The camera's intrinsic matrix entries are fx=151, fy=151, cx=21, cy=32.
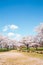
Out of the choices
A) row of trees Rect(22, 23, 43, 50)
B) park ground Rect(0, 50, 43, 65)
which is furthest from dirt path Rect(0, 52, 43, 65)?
row of trees Rect(22, 23, 43, 50)

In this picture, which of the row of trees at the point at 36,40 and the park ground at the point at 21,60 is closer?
the park ground at the point at 21,60

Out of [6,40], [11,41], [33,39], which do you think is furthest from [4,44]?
[33,39]

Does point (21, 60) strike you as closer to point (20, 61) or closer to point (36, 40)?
point (20, 61)

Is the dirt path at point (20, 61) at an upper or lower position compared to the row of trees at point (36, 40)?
lower

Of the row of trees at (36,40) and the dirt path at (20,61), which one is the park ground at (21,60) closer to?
the dirt path at (20,61)

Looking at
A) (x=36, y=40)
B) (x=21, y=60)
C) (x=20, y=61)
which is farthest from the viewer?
(x=36, y=40)

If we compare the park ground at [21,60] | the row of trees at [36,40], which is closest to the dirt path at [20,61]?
the park ground at [21,60]

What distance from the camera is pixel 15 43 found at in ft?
243

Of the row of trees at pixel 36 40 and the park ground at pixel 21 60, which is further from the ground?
the row of trees at pixel 36 40

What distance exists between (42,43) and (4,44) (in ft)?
61.7

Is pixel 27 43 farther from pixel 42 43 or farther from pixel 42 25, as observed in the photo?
pixel 42 25

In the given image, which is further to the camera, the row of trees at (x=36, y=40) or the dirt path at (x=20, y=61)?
the row of trees at (x=36, y=40)

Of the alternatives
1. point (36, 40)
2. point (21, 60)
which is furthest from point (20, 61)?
point (36, 40)

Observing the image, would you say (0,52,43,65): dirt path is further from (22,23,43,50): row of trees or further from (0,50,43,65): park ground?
(22,23,43,50): row of trees
